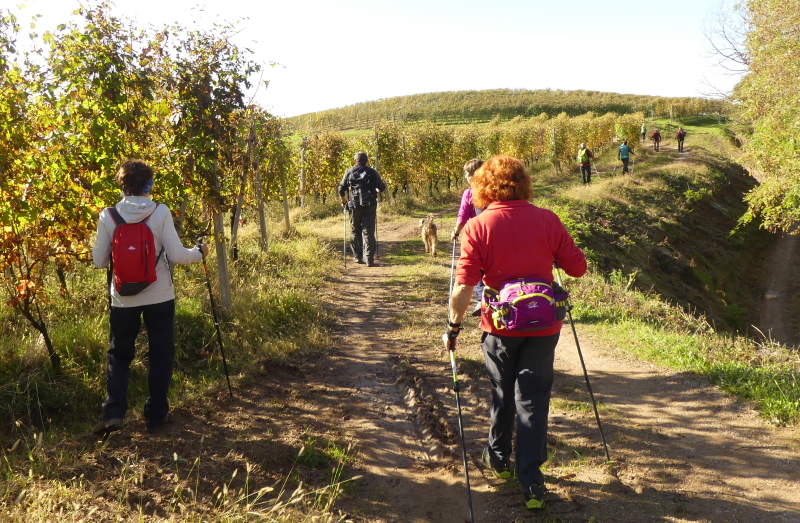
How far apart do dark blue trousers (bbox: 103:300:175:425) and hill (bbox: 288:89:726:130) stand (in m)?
57.5

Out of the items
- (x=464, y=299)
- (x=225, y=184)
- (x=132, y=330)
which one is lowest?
(x=132, y=330)

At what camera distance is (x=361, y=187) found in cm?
927

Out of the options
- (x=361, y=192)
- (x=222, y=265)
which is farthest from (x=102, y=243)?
(x=361, y=192)

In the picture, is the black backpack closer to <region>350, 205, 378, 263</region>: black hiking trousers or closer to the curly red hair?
<region>350, 205, 378, 263</region>: black hiking trousers

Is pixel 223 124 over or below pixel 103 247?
over

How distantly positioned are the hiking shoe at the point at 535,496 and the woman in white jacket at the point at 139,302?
280 centimetres

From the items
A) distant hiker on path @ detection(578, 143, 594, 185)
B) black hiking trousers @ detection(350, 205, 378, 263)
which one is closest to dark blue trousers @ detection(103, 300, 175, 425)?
black hiking trousers @ detection(350, 205, 378, 263)

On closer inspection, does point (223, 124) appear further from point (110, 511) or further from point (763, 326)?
point (763, 326)

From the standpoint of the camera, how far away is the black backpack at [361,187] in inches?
364

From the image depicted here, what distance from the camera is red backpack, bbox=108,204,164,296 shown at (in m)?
3.62

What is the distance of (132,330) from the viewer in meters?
3.84

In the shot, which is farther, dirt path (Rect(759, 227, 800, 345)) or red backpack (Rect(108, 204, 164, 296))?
dirt path (Rect(759, 227, 800, 345))

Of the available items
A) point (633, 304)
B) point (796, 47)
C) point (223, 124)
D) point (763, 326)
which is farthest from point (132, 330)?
point (763, 326)

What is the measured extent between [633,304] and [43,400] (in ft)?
24.5
